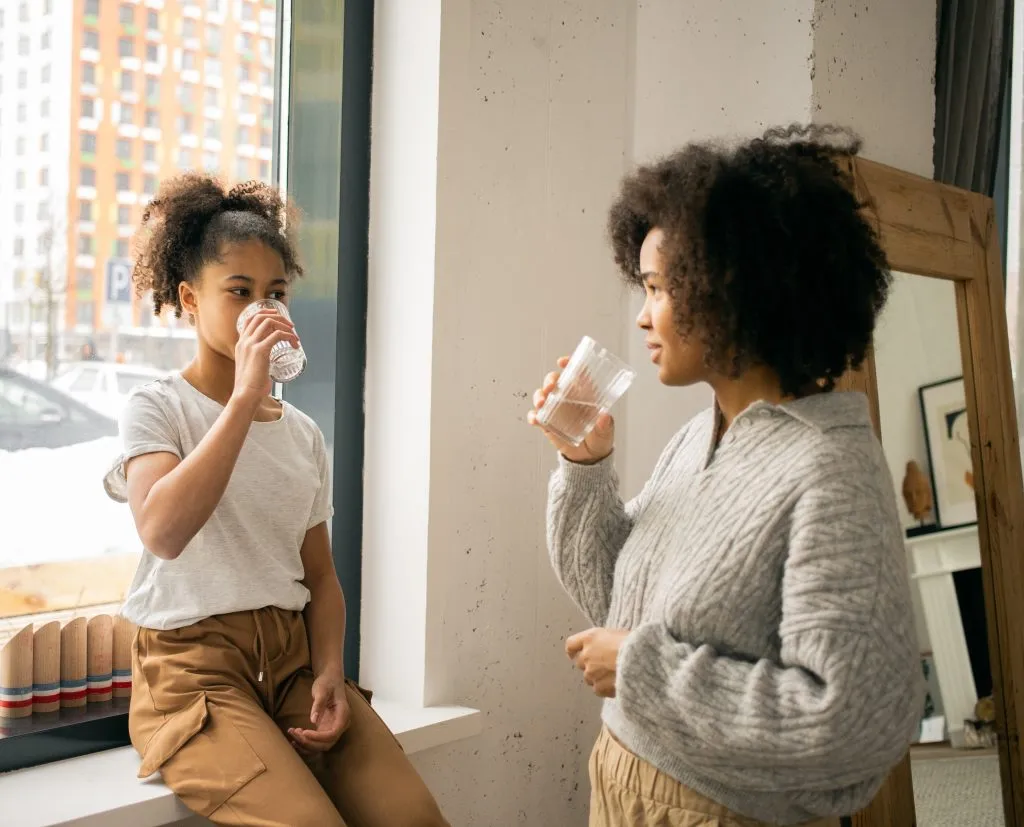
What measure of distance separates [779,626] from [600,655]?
224 mm

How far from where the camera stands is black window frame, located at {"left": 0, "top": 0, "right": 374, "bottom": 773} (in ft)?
6.80

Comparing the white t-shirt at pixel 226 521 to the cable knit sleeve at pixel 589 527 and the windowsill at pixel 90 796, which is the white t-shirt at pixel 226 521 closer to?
the windowsill at pixel 90 796

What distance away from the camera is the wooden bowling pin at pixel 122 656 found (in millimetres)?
1772

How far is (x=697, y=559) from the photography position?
1.20 metres

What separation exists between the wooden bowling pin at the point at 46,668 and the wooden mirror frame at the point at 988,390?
1763mm

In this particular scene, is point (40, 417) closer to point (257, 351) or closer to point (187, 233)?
point (187, 233)

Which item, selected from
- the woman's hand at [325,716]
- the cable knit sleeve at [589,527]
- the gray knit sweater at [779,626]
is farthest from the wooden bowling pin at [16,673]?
the gray knit sweater at [779,626]

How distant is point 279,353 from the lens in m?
1.46

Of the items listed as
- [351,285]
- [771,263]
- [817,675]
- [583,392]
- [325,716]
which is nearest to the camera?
[817,675]

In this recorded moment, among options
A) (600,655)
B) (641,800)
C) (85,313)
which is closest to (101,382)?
(85,313)

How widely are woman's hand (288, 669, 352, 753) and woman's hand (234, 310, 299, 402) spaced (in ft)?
1.56

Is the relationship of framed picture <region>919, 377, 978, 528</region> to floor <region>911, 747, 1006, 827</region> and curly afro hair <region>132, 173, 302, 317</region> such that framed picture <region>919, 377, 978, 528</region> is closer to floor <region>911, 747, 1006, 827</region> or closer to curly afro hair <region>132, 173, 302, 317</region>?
floor <region>911, 747, 1006, 827</region>

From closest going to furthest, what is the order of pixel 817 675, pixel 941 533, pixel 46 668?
pixel 817 675, pixel 46 668, pixel 941 533

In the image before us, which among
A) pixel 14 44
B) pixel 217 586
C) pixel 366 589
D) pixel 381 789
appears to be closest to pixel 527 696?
pixel 366 589
